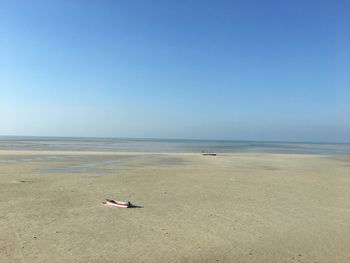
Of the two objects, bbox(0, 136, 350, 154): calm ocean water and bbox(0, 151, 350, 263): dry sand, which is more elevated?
bbox(0, 136, 350, 154): calm ocean water

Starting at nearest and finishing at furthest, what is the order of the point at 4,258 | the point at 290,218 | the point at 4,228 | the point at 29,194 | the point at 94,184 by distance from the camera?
the point at 4,258, the point at 4,228, the point at 290,218, the point at 29,194, the point at 94,184

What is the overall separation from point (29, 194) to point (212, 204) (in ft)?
25.9

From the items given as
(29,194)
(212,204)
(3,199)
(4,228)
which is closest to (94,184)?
(29,194)

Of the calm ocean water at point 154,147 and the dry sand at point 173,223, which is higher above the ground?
the calm ocean water at point 154,147

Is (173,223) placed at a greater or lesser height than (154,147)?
lesser

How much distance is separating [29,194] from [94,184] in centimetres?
387

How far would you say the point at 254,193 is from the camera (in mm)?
16891

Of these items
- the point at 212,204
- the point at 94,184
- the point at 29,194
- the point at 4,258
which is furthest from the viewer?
the point at 94,184

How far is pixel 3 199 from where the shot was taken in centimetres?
1430

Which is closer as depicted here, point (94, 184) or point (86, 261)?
point (86, 261)

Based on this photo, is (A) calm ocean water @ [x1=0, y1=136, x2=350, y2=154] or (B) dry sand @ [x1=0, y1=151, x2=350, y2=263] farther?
(A) calm ocean water @ [x1=0, y1=136, x2=350, y2=154]

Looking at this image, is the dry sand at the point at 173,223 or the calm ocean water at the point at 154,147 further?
the calm ocean water at the point at 154,147

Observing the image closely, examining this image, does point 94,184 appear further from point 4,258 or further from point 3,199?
point 4,258

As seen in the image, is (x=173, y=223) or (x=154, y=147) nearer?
(x=173, y=223)
